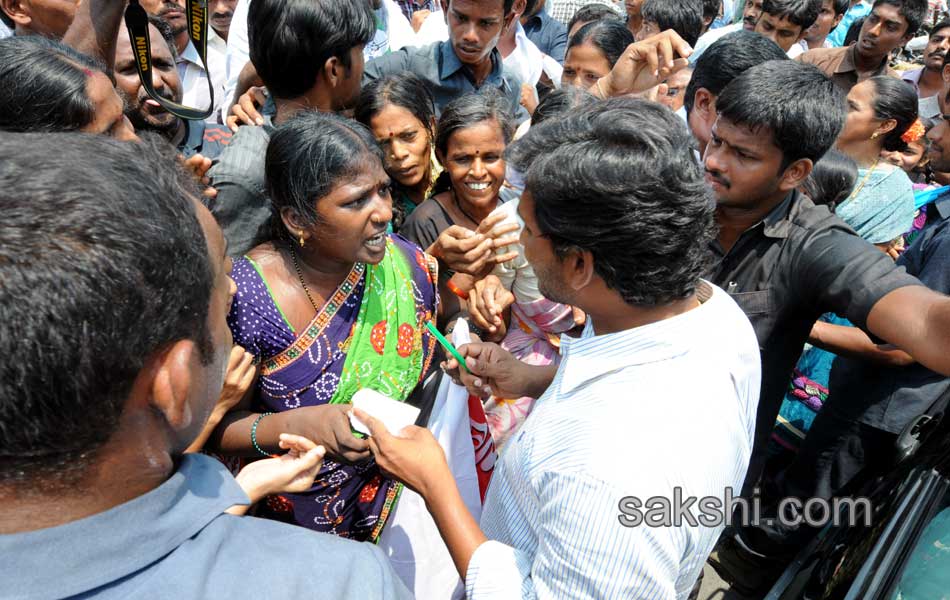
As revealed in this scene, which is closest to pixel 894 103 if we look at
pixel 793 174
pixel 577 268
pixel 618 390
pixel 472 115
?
pixel 793 174

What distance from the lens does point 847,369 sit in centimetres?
289

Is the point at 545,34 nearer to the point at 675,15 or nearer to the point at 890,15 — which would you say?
the point at 675,15

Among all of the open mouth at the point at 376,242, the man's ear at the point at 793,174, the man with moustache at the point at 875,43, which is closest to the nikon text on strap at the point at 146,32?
the open mouth at the point at 376,242

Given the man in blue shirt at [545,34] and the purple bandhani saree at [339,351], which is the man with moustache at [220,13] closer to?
the man in blue shirt at [545,34]

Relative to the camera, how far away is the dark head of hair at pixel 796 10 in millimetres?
4949

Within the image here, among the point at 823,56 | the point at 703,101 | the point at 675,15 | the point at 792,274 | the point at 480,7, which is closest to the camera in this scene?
the point at 792,274

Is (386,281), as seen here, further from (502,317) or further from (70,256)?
(70,256)

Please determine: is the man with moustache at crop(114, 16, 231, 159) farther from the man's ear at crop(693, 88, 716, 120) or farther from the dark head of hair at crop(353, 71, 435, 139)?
the man's ear at crop(693, 88, 716, 120)

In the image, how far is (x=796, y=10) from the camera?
16.3 ft

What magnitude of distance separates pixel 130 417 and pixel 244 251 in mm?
1448

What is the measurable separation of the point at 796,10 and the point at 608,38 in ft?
5.54

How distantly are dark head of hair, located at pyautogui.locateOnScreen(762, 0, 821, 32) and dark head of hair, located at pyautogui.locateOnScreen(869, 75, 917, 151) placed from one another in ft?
5.34

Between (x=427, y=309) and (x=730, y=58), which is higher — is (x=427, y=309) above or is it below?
below

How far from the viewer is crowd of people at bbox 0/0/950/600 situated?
2.45 feet
